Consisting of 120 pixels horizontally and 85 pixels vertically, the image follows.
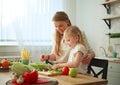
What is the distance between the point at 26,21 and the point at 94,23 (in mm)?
1235

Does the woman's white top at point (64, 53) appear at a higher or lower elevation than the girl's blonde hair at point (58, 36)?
lower

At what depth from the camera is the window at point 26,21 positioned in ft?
12.3

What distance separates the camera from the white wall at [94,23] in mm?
3844

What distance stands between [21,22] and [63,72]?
225 cm

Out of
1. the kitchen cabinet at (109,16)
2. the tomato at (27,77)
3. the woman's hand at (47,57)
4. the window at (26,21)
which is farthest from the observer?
the window at (26,21)

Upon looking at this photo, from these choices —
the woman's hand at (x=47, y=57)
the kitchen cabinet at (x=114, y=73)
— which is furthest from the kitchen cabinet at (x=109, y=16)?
the woman's hand at (x=47, y=57)

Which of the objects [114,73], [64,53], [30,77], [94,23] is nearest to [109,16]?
[94,23]

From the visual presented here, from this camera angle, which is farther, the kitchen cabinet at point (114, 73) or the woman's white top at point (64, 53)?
the kitchen cabinet at point (114, 73)

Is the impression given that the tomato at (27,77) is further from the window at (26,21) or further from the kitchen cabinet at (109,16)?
the window at (26,21)

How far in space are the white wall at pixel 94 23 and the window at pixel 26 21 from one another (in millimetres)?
498

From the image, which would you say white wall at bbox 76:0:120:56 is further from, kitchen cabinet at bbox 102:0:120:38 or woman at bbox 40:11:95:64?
woman at bbox 40:11:95:64

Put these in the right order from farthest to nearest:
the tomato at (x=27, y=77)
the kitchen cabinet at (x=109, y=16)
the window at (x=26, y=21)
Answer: the window at (x=26, y=21) → the kitchen cabinet at (x=109, y=16) → the tomato at (x=27, y=77)

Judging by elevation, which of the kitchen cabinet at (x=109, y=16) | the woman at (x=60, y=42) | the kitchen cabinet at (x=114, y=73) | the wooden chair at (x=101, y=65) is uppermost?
the kitchen cabinet at (x=109, y=16)

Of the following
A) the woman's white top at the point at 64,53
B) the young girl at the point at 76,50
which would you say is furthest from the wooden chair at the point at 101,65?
the woman's white top at the point at 64,53
